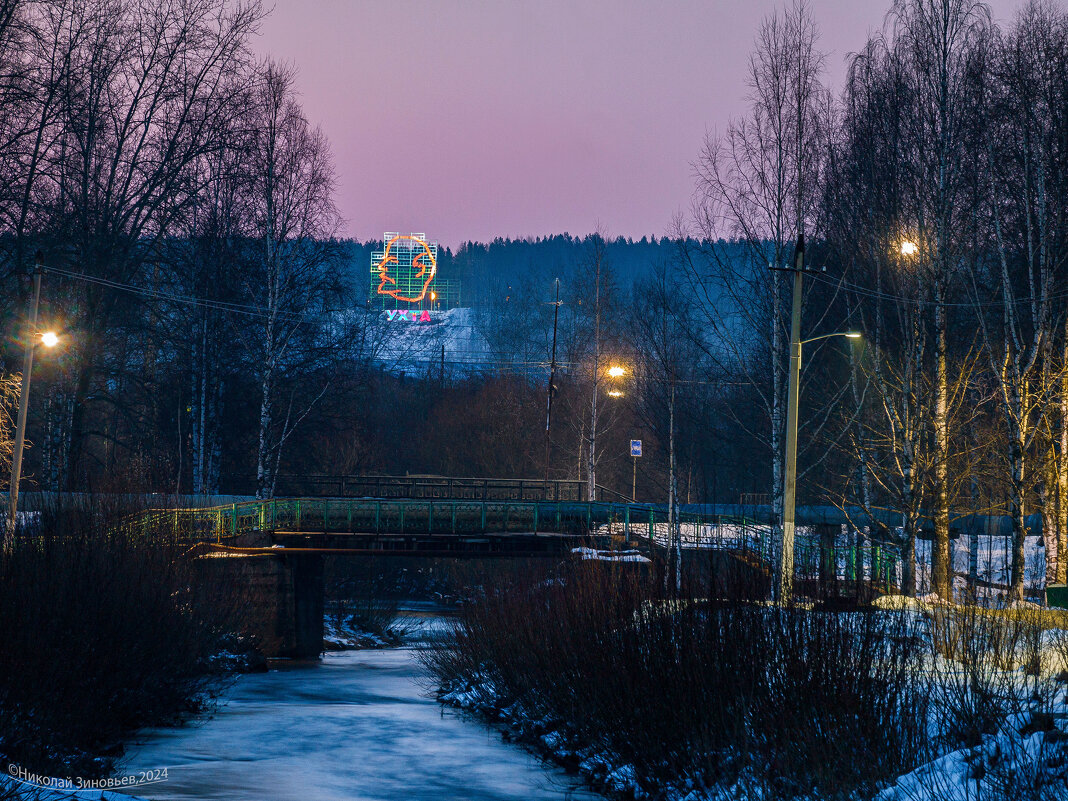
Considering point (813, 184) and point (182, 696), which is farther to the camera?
point (813, 184)

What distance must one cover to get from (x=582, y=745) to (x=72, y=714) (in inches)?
296

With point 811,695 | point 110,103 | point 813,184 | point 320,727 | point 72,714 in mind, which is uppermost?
point 110,103

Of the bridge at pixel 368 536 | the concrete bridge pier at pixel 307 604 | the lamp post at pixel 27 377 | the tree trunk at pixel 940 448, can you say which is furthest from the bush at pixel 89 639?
the tree trunk at pixel 940 448

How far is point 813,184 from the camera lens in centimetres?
3272

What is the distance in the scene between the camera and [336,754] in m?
19.0

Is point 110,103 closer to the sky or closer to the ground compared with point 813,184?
closer to the sky

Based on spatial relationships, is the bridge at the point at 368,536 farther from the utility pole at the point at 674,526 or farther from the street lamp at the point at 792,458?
the street lamp at the point at 792,458

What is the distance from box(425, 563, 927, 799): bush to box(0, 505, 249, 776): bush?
268 inches

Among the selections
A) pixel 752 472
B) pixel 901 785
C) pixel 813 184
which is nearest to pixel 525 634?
pixel 901 785

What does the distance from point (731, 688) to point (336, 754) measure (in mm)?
9690

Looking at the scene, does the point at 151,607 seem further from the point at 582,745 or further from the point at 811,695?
the point at 811,695

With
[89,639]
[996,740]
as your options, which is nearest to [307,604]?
[89,639]

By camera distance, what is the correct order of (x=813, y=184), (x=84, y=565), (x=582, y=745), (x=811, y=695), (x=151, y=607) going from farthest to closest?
1. (x=813, y=184)
2. (x=151, y=607)
3. (x=582, y=745)
4. (x=84, y=565)
5. (x=811, y=695)

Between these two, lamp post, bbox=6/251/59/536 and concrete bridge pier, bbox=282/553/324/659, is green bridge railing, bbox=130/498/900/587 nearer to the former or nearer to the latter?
concrete bridge pier, bbox=282/553/324/659
